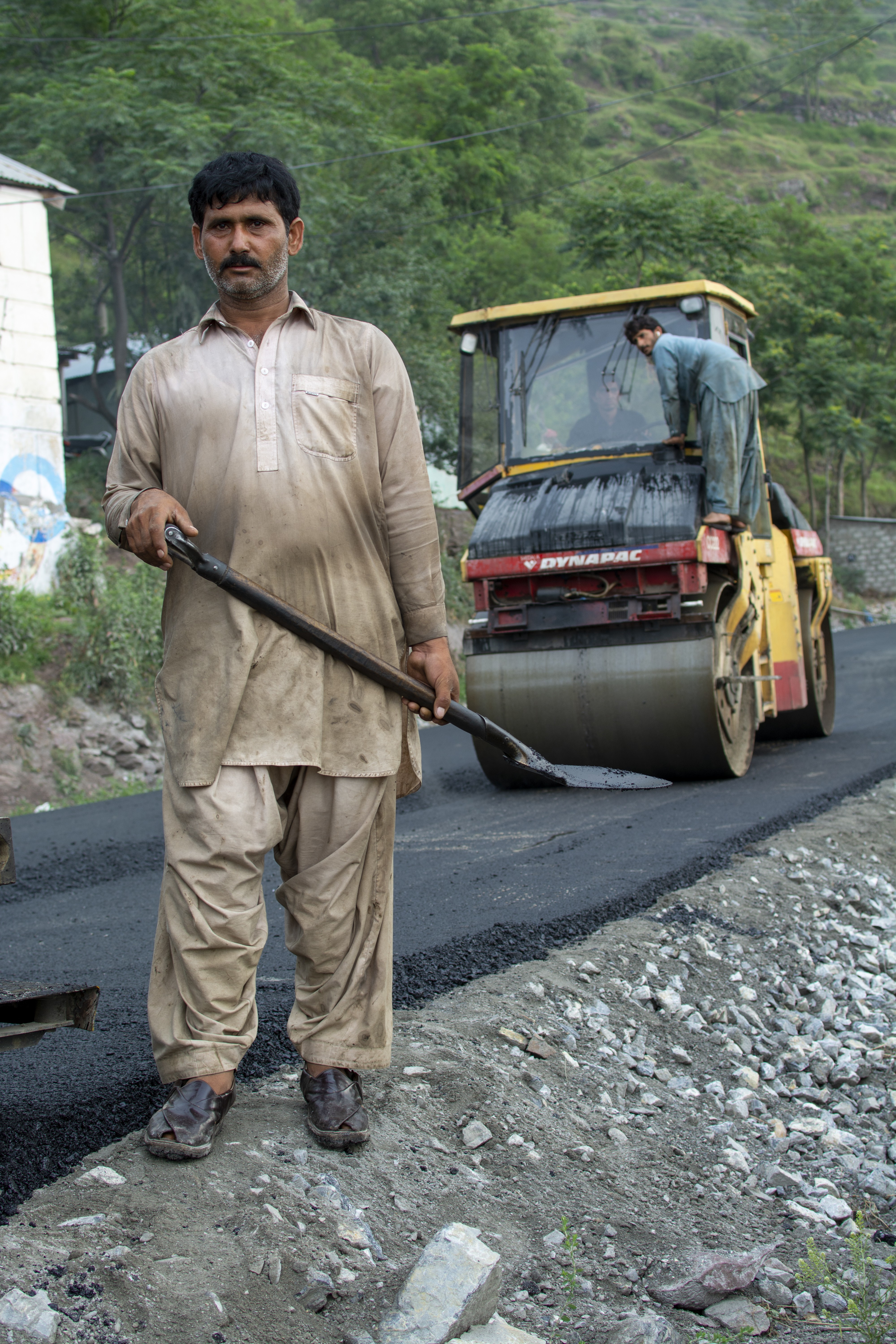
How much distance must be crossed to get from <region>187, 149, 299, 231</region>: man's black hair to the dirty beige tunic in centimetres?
22

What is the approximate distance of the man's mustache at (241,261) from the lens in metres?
2.66

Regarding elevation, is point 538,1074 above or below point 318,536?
below

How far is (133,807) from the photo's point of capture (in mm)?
8258

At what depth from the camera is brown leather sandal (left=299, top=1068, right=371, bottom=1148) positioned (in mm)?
2646

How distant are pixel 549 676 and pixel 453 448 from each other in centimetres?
1435

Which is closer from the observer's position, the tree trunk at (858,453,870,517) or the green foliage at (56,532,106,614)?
the green foliage at (56,532,106,614)

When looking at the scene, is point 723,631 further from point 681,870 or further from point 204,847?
point 204,847

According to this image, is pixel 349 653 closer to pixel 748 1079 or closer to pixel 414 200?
pixel 748 1079

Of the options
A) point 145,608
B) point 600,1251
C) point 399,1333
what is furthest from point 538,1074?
point 145,608

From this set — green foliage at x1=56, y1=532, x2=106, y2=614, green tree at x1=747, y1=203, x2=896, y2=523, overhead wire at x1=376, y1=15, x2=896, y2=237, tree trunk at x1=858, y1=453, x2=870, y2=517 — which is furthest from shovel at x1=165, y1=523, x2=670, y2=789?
tree trunk at x1=858, y1=453, x2=870, y2=517

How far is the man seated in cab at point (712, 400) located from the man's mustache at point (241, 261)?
4.87 m

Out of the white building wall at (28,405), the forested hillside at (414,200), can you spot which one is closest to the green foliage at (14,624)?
the white building wall at (28,405)

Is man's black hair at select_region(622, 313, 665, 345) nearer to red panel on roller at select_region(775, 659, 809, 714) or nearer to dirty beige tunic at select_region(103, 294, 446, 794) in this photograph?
red panel on roller at select_region(775, 659, 809, 714)

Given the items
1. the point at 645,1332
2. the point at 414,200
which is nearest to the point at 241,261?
the point at 645,1332
